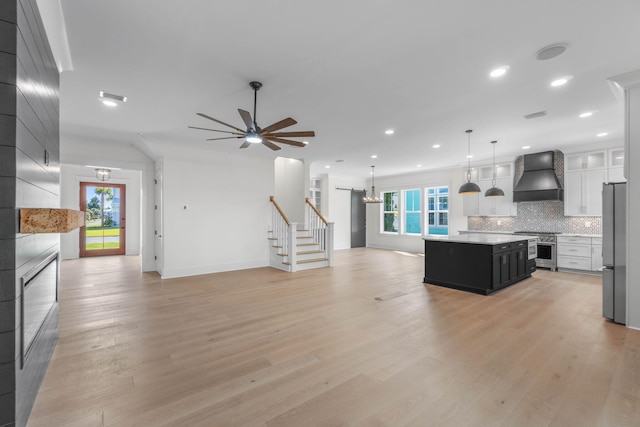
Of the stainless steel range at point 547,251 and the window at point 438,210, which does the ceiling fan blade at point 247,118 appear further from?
the window at point 438,210

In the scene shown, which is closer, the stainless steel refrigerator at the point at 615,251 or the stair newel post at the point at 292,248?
the stainless steel refrigerator at the point at 615,251

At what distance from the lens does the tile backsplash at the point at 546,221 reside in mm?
6642

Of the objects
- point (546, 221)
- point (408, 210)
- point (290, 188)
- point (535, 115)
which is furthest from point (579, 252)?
point (290, 188)

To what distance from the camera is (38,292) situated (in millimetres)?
2076

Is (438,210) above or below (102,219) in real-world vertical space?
above

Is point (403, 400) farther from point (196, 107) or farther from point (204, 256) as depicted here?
point (204, 256)

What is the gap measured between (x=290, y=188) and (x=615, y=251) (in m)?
7.14

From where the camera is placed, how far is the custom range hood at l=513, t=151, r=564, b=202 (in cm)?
679

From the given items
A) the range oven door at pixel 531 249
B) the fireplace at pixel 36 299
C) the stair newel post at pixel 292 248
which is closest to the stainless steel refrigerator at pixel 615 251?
the range oven door at pixel 531 249

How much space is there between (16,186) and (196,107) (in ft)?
9.74

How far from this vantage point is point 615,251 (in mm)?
3586

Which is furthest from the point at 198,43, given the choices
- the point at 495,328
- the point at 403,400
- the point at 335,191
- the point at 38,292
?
the point at 335,191

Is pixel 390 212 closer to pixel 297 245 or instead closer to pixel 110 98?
pixel 297 245

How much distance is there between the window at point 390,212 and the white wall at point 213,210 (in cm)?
544
